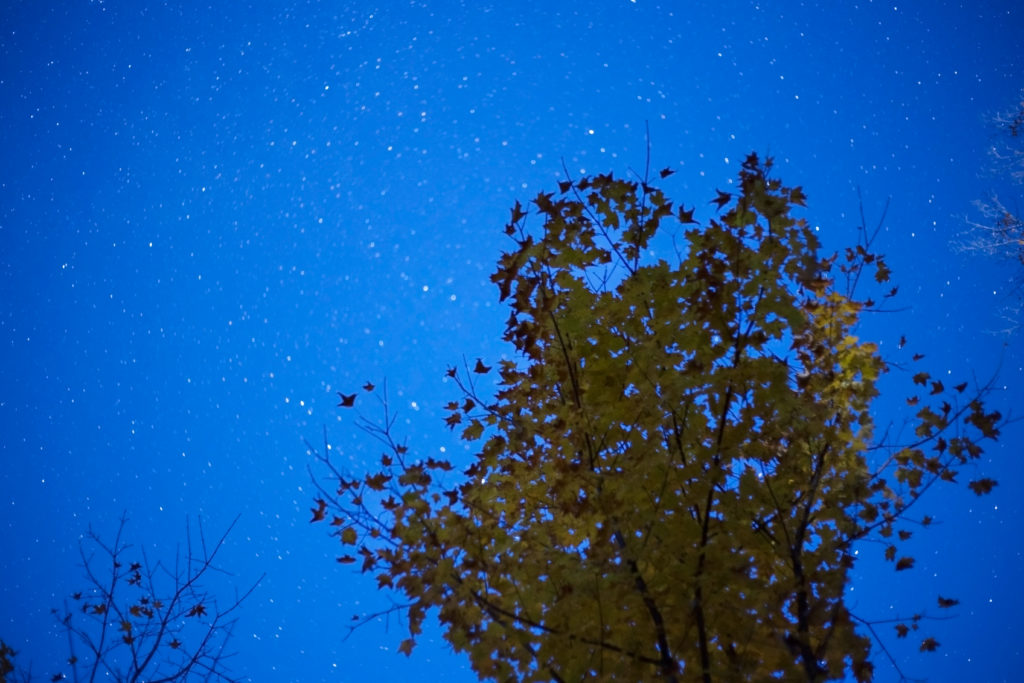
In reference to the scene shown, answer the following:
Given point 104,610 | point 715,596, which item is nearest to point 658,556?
point 715,596

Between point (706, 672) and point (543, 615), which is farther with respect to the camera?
point (543, 615)

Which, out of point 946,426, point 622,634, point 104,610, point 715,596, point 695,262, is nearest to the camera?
point 715,596

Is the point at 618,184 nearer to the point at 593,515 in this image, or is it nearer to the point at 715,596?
the point at 593,515

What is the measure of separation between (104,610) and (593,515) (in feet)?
11.5

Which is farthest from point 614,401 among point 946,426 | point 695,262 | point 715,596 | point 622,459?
point 946,426

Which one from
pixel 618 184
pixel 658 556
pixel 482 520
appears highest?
pixel 618 184

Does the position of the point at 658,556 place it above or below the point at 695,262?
below

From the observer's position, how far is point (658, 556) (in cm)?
260

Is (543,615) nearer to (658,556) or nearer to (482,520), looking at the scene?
(658,556)

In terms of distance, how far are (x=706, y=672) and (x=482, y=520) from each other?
1350 mm

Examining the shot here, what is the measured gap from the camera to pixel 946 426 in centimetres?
324

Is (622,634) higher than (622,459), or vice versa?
(622,459)

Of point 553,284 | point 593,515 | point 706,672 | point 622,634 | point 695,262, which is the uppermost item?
point 553,284

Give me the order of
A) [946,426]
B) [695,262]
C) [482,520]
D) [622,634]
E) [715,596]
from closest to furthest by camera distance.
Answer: [715,596] → [622,634] → [695,262] → [946,426] → [482,520]
